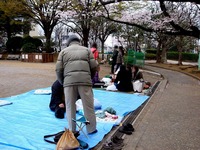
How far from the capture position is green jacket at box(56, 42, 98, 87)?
A: 395 cm

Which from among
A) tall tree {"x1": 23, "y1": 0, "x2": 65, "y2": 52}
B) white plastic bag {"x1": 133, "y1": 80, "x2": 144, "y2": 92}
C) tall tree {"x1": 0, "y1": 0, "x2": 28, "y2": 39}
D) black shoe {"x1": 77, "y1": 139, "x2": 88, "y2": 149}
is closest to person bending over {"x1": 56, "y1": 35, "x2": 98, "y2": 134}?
black shoe {"x1": 77, "y1": 139, "x2": 88, "y2": 149}

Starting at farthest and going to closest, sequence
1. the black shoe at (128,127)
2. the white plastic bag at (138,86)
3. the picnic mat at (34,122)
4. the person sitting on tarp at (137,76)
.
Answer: the person sitting on tarp at (137,76), the white plastic bag at (138,86), the black shoe at (128,127), the picnic mat at (34,122)

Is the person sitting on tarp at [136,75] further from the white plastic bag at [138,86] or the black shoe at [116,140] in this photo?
the black shoe at [116,140]

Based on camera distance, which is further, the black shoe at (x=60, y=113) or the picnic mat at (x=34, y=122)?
the black shoe at (x=60, y=113)

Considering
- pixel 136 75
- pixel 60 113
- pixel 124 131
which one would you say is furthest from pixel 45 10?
pixel 124 131

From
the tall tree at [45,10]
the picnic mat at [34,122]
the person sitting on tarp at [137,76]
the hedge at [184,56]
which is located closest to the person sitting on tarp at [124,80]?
the person sitting on tarp at [137,76]

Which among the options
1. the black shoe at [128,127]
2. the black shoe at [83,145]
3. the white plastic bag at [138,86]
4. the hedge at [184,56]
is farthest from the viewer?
the hedge at [184,56]

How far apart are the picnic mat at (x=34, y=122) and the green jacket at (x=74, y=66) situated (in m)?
1.02

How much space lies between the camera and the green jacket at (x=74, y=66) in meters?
3.95

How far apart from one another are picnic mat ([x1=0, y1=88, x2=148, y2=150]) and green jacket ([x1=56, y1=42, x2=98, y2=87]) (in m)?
1.02

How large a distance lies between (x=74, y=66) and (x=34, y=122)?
1.73 meters

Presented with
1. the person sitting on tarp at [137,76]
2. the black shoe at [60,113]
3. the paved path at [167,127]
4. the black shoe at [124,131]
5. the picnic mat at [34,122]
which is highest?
the person sitting on tarp at [137,76]

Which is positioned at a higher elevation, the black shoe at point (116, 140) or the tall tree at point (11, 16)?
the tall tree at point (11, 16)

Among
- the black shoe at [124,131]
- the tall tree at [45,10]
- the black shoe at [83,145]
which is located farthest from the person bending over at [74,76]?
the tall tree at [45,10]
